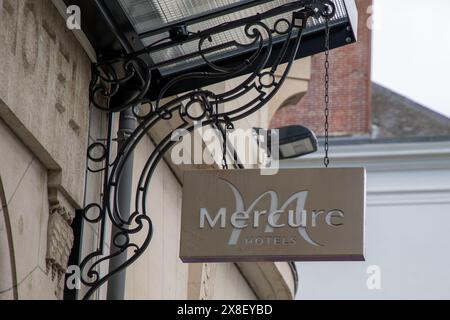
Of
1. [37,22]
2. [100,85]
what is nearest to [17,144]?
[37,22]

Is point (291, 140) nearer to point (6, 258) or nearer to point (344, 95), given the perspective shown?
point (6, 258)

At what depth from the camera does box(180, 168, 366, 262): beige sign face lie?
6.53 metres

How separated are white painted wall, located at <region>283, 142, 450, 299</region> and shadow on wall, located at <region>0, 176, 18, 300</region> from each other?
2092 cm

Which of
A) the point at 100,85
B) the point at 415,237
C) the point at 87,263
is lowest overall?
the point at 87,263

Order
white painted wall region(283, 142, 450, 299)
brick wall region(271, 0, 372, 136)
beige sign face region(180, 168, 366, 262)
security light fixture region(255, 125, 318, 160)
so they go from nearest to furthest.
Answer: beige sign face region(180, 168, 366, 262) → security light fixture region(255, 125, 318, 160) → white painted wall region(283, 142, 450, 299) → brick wall region(271, 0, 372, 136)

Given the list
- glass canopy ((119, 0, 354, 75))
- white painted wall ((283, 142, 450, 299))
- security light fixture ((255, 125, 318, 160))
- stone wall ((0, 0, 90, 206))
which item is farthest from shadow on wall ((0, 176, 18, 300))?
white painted wall ((283, 142, 450, 299))

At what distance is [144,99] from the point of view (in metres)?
7.75

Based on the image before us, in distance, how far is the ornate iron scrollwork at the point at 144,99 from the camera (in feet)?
23.0

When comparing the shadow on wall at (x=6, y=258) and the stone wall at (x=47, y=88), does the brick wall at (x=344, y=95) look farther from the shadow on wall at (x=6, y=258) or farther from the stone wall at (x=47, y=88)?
the shadow on wall at (x=6, y=258)

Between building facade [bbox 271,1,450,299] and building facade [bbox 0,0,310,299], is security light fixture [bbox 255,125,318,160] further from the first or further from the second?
building facade [bbox 271,1,450,299]

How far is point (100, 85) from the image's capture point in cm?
756

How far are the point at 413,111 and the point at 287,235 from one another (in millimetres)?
27782

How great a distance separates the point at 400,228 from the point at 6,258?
22.4m

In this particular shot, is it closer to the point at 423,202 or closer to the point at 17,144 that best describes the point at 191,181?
the point at 17,144
